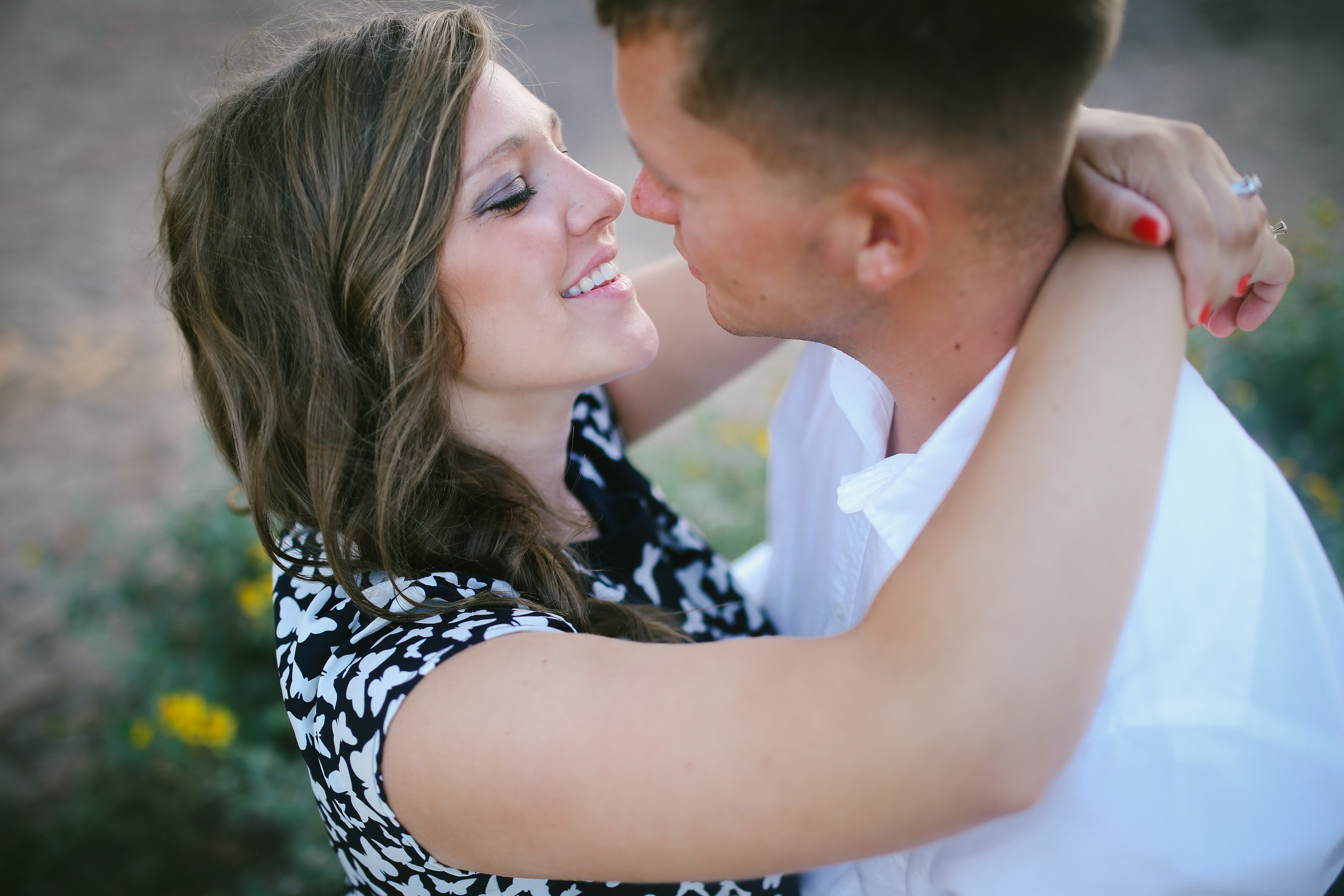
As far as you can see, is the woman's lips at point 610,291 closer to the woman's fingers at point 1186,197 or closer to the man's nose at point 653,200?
the man's nose at point 653,200

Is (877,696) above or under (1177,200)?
under

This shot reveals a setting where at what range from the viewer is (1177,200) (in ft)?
4.11

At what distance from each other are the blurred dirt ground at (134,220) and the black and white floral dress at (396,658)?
1.40 meters

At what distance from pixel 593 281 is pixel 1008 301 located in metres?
0.86

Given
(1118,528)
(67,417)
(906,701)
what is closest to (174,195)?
(906,701)

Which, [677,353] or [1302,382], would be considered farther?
[1302,382]

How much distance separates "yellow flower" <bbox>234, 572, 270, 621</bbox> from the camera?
2664 millimetres

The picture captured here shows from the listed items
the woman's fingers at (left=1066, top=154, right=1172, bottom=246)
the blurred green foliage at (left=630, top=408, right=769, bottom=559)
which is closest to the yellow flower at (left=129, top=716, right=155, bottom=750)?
the blurred green foliage at (left=630, top=408, right=769, bottom=559)

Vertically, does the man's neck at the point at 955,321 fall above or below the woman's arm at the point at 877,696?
above

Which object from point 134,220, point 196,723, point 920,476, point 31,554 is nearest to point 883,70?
point 920,476

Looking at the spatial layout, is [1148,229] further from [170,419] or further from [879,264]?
[170,419]

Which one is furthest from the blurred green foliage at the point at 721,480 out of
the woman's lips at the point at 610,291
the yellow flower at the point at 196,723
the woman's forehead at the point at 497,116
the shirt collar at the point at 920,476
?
the shirt collar at the point at 920,476

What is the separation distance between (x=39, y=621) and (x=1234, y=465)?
4.19 m

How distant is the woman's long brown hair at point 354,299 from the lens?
64.8 inches
